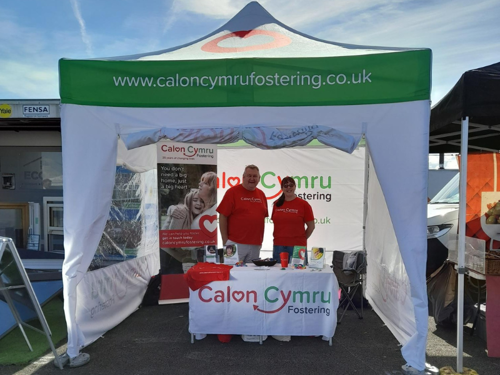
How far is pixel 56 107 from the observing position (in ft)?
14.0

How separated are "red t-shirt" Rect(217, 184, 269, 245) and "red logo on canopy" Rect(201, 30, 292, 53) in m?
1.47

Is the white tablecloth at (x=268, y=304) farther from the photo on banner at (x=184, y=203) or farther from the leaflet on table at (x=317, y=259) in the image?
the photo on banner at (x=184, y=203)

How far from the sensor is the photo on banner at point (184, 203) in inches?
195

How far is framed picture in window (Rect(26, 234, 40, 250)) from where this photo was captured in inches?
189

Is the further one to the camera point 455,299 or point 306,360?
point 455,299

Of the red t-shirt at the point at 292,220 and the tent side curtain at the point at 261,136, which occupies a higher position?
the tent side curtain at the point at 261,136

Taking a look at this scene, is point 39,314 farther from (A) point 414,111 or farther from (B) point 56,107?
(A) point 414,111

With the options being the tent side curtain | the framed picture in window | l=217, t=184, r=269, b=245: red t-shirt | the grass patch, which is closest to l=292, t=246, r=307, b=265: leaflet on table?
l=217, t=184, r=269, b=245: red t-shirt

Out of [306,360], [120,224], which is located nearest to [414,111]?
[306,360]

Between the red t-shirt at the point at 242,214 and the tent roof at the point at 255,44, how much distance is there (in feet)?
4.85

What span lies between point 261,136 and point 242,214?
1.32 m

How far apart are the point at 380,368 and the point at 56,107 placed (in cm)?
404

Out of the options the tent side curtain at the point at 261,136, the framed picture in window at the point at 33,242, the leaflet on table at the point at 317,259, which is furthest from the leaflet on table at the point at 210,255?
the framed picture in window at the point at 33,242

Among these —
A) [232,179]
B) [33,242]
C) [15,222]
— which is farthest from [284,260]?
[15,222]
